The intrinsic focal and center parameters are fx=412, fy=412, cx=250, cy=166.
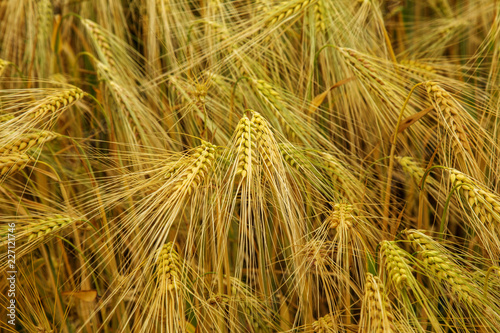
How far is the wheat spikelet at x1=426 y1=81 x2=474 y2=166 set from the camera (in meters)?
0.91

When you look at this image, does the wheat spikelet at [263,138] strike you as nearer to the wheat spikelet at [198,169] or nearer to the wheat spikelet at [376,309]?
the wheat spikelet at [198,169]

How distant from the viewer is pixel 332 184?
105 cm

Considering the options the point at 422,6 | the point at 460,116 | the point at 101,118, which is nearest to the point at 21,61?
the point at 101,118

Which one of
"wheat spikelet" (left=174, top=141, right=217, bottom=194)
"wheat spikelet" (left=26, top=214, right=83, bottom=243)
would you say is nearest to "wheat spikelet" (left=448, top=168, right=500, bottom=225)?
"wheat spikelet" (left=174, top=141, right=217, bottom=194)

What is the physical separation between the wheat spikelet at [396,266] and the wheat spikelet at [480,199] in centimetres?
17

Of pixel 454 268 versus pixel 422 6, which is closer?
pixel 454 268

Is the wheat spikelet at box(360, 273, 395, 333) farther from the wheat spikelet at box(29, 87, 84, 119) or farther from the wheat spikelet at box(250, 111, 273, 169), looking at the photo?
the wheat spikelet at box(29, 87, 84, 119)

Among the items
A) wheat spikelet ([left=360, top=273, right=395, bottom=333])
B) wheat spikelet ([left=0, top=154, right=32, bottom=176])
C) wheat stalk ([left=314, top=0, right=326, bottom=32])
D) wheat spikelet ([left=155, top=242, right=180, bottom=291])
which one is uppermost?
wheat stalk ([left=314, top=0, right=326, bottom=32])

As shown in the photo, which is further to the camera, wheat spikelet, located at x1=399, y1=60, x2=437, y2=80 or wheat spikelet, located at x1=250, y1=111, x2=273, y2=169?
wheat spikelet, located at x1=399, y1=60, x2=437, y2=80

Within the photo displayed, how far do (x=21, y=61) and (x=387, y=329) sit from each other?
1566 millimetres

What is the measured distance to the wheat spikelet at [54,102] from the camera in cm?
98

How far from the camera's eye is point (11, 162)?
0.90 meters

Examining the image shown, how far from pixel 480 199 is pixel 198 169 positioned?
1.81 feet

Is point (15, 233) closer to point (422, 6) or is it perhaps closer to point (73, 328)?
point (73, 328)
